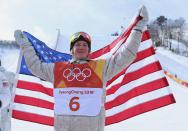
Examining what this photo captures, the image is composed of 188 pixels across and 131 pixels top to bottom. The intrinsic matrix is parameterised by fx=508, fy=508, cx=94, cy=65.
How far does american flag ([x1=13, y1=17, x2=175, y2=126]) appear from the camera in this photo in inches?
202

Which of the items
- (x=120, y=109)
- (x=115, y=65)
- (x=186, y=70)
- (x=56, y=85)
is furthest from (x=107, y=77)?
(x=186, y=70)

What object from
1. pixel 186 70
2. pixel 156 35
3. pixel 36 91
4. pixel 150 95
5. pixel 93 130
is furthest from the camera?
pixel 156 35

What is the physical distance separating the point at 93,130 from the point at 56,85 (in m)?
0.46

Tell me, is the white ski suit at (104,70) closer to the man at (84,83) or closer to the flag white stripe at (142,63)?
the man at (84,83)

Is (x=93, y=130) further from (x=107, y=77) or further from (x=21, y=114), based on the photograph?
(x=21, y=114)

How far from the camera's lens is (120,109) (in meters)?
5.14

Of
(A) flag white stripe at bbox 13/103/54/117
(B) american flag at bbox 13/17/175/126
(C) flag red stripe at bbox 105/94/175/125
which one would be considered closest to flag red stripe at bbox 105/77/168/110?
(B) american flag at bbox 13/17/175/126

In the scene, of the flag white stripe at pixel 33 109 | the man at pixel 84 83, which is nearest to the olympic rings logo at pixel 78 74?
the man at pixel 84 83

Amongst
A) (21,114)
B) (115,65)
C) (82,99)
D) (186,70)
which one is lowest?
(186,70)

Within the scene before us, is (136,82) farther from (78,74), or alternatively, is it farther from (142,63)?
(78,74)

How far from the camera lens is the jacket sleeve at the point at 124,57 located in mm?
3683

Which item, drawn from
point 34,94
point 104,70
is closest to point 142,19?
point 104,70

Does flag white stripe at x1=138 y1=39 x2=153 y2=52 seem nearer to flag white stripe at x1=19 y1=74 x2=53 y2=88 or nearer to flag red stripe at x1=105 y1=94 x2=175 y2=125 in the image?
flag red stripe at x1=105 y1=94 x2=175 y2=125

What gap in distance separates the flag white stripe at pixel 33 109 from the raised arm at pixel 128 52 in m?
1.66
